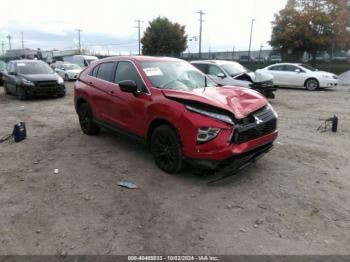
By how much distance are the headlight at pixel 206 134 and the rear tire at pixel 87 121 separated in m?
3.30

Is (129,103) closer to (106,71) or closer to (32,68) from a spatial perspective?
(106,71)

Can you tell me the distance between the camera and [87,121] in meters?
7.17

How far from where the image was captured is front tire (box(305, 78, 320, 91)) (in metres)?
17.4

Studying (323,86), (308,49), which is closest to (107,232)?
(323,86)

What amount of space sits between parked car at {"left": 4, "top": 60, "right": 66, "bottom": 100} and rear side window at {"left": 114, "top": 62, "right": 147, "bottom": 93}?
8164 mm

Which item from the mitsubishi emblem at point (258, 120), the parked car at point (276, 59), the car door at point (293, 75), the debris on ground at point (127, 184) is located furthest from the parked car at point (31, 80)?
the parked car at point (276, 59)

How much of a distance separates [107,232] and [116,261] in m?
0.51

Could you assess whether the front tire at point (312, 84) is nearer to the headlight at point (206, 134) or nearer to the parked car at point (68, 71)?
the parked car at point (68, 71)

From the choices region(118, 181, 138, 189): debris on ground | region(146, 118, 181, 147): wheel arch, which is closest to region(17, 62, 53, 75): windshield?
region(146, 118, 181, 147): wheel arch

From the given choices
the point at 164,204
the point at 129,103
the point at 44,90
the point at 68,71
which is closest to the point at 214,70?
the point at 44,90

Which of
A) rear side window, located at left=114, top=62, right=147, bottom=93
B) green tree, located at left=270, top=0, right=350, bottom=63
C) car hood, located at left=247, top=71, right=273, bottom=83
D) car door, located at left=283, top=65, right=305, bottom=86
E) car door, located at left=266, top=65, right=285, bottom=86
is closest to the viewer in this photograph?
rear side window, located at left=114, top=62, right=147, bottom=93

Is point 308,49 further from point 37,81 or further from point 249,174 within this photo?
point 249,174

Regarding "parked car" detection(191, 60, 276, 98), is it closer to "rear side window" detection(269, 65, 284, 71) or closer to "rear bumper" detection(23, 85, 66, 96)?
"rear bumper" detection(23, 85, 66, 96)

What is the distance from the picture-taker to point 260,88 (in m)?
11.4
